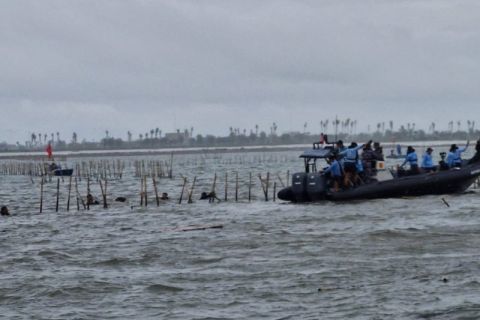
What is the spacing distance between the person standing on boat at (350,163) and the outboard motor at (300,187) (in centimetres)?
174

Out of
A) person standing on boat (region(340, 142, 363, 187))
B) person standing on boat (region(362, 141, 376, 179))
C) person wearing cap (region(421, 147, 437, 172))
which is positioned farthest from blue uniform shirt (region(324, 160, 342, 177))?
person wearing cap (region(421, 147, 437, 172))

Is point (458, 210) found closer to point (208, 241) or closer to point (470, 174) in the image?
point (470, 174)

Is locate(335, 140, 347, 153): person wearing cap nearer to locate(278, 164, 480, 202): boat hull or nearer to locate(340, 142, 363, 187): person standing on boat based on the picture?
locate(340, 142, 363, 187): person standing on boat

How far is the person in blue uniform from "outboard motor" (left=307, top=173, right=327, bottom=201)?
0.95ft

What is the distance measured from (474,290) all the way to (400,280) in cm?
205

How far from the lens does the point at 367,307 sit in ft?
65.0

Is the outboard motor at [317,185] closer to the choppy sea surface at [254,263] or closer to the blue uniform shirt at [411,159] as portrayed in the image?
the choppy sea surface at [254,263]

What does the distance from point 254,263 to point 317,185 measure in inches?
629

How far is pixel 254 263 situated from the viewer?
2597cm

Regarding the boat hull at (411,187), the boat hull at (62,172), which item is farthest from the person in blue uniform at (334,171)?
the boat hull at (62,172)

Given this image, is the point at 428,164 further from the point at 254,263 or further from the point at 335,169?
the point at 254,263

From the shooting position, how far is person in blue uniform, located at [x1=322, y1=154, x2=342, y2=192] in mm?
40969

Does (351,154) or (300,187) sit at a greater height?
(351,154)

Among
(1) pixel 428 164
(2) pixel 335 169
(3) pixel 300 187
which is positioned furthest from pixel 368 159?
(1) pixel 428 164
